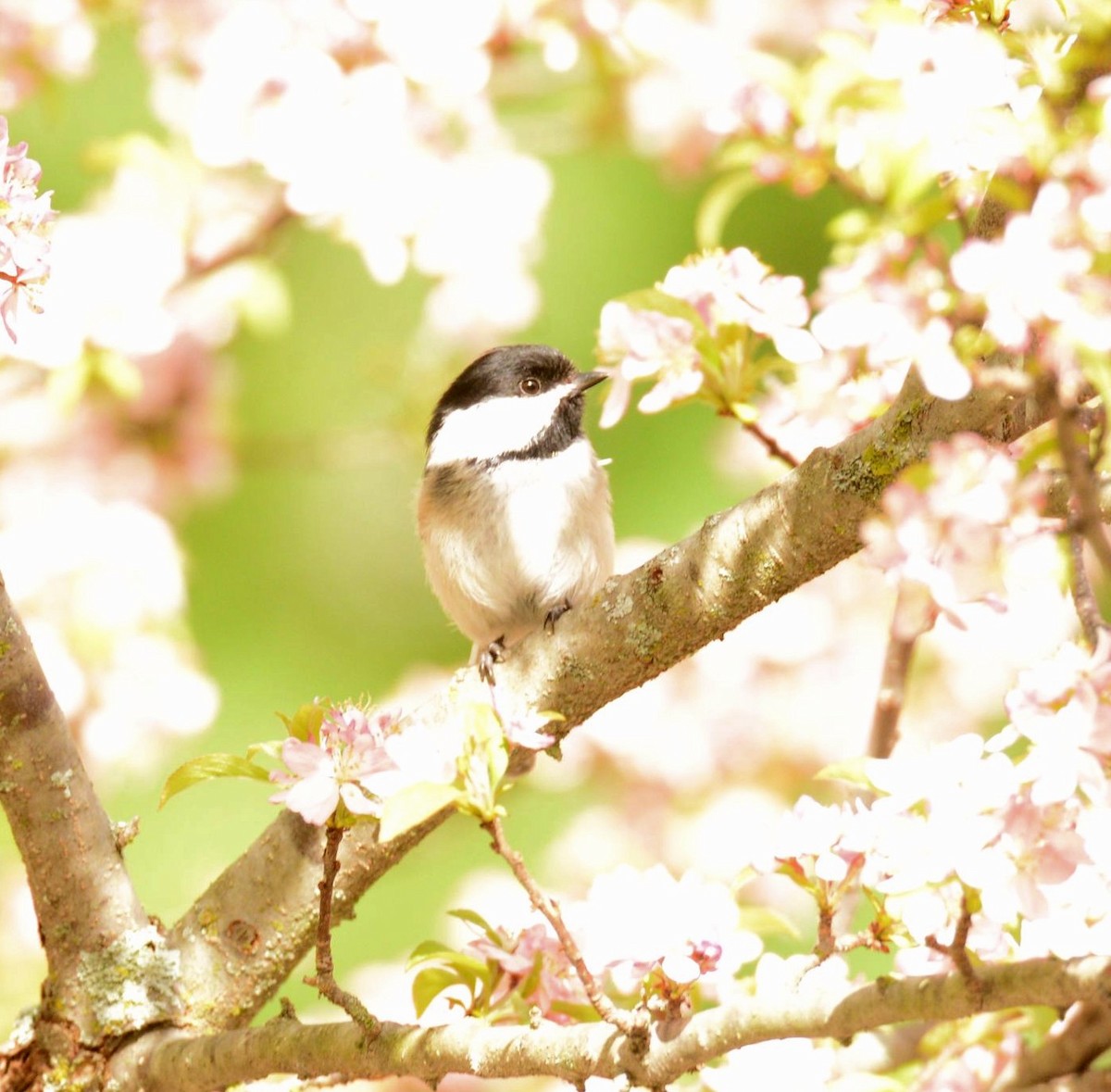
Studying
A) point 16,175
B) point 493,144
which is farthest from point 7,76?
point 16,175

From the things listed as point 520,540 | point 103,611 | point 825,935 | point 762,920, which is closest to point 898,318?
point 825,935

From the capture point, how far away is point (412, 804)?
73cm

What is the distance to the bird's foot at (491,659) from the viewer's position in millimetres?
1119

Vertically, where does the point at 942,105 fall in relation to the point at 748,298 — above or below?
below

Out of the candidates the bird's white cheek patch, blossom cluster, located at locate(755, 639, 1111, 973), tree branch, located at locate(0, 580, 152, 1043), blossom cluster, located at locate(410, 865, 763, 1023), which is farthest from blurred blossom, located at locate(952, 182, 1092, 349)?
the bird's white cheek patch

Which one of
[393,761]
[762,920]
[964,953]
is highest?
[393,761]

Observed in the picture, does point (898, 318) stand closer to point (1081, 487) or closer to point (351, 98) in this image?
point (1081, 487)

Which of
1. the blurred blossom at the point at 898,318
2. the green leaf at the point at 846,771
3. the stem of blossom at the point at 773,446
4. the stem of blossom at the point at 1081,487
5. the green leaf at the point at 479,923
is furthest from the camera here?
the stem of blossom at the point at 773,446

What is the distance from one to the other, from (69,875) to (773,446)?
61 cm

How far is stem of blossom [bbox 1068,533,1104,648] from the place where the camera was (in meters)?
0.66

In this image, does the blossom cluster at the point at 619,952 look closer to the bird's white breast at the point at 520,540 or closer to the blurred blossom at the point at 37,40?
the bird's white breast at the point at 520,540

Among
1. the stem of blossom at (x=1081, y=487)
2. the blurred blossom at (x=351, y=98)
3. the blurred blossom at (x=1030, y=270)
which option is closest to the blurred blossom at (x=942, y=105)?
the blurred blossom at (x=1030, y=270)

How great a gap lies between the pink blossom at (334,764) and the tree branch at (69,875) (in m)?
0.25

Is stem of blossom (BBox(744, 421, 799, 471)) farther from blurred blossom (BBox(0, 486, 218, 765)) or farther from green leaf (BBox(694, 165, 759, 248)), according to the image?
blurred blossom (BBox(0, 486, 218, 765))
